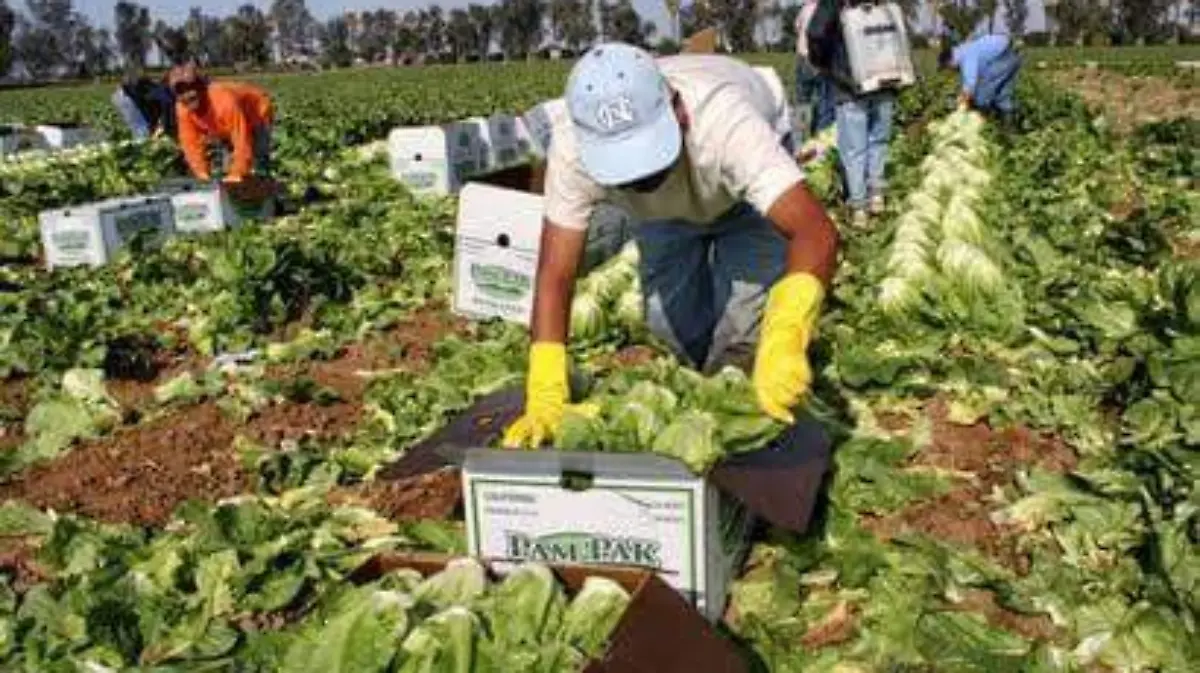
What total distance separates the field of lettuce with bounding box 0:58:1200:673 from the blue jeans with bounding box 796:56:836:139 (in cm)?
329

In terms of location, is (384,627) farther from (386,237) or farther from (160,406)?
(386,237)

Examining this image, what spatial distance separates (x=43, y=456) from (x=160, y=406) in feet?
2.16

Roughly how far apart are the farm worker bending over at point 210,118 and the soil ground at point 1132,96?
11.8 metres

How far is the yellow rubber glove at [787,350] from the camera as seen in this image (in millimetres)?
3783

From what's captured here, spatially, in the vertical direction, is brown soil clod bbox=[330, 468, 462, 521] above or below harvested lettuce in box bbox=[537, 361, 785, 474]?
below

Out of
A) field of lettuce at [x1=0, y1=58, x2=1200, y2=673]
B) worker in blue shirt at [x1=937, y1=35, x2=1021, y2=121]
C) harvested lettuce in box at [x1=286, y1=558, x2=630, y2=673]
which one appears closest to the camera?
harvested lettuce in box at [x1=286, y1=558, x2=630, y2=673]

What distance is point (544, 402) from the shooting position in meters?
3.98

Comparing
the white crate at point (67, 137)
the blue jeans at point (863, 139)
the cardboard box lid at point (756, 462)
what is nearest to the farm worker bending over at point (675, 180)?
the cardboard box lid at point (756, 462)

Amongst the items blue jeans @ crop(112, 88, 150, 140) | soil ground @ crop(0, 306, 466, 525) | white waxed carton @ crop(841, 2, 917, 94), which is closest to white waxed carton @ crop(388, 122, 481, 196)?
A: white waxed carton @ crop(841, 2, 917, 94)

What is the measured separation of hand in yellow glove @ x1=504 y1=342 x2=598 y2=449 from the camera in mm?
3869

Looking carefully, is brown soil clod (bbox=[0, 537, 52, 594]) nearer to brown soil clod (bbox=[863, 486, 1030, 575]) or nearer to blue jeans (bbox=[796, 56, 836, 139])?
brown soil clod (bbox=[863, 486, 1030, 575])

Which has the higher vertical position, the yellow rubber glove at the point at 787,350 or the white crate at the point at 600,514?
the yellow rubber glove at the point at 787,350

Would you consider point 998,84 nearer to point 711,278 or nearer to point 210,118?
point 210,118

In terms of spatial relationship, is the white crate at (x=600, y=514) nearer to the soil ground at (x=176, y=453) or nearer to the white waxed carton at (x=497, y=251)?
the soil ground at (x=176, y=453)
